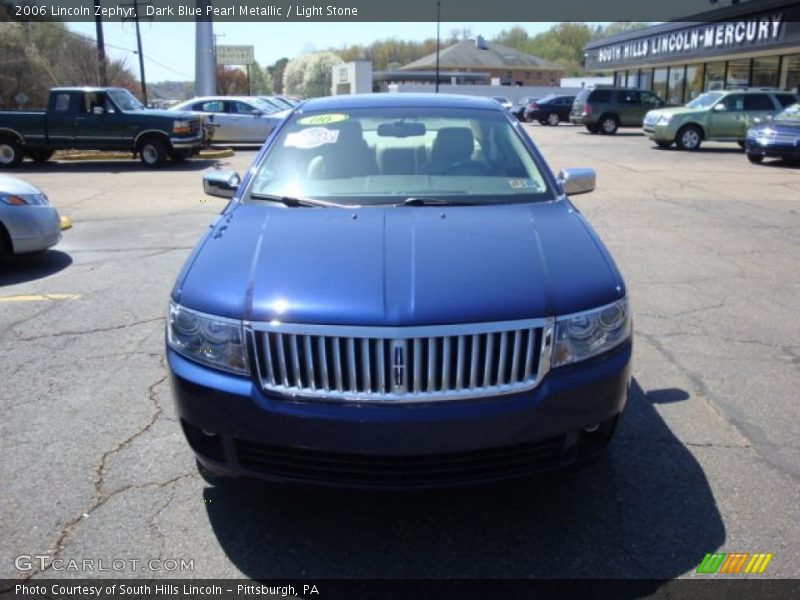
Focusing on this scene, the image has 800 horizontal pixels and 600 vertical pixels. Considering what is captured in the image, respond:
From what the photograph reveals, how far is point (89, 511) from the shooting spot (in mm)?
3086

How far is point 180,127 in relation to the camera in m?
17.0

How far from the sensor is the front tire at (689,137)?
21891 millimetres

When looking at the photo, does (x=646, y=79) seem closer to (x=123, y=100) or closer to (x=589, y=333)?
(x=123, y=100)

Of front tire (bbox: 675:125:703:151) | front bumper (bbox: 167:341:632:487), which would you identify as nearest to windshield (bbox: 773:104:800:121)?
front tire (bbox: 675:125:703:151)

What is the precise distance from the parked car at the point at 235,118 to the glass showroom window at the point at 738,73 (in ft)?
71.5

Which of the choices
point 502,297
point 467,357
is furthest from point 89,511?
point 502,297

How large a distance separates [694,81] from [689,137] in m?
17.1

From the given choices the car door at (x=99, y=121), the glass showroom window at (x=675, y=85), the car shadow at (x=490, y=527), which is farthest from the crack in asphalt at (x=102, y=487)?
the glass showroom window at (x=675, y=85)

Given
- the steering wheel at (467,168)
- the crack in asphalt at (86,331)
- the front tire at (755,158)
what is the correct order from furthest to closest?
1. the front tire at (755,158)
2. the crack in asphalt at (86,331)
3. the steering wheel at (467,168)

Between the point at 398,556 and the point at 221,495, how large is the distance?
0.90m

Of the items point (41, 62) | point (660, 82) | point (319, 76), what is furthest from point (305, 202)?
point (319, 76)

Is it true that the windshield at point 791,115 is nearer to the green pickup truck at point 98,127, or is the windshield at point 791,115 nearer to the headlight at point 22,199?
the green pickup truck at point 98,127

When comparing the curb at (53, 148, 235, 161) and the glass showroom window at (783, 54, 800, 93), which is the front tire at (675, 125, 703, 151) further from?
the curb at (53, 148, 235, 161)

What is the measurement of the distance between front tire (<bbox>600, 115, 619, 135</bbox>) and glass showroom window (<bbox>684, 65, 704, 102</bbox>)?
8.28 metres
